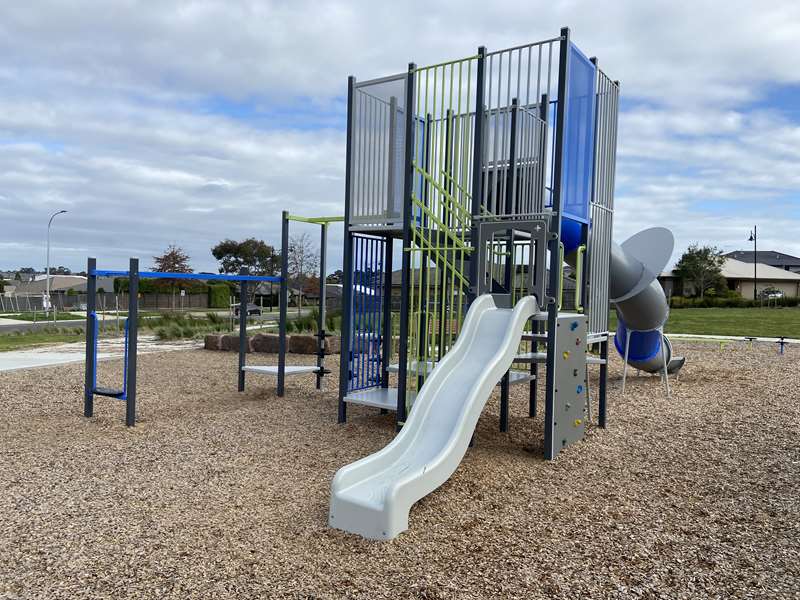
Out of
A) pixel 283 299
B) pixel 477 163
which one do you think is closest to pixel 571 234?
pixel 477 163

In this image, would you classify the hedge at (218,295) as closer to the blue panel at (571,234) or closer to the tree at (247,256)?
the tree at (247,256)

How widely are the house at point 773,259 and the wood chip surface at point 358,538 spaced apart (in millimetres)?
78364

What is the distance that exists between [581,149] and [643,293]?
11.3ft

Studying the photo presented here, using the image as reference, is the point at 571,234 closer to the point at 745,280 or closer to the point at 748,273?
the point at 745,280

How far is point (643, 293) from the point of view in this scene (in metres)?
9.41

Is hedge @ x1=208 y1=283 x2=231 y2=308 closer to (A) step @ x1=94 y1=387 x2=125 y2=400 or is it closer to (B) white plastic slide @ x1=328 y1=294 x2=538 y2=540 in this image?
(A) step @ x1=94 y1=387 x2=125 y2=400

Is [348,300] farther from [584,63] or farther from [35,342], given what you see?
[35,342]

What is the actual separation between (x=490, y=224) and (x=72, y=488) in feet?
13.4

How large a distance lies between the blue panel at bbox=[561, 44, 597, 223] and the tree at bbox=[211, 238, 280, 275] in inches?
1874

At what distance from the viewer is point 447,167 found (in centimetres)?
669

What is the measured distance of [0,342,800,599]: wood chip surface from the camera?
3373 millimetres

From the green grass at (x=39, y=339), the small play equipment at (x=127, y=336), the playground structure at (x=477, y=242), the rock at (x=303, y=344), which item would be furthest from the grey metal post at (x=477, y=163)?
the green grass at (x=39, y=339)

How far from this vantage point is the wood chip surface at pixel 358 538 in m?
3.37

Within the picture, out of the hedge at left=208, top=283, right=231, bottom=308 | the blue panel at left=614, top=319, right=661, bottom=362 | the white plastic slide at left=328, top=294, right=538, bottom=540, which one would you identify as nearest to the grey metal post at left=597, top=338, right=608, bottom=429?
the white plastic slide at left=328, top=294, right=538, bottom=540
